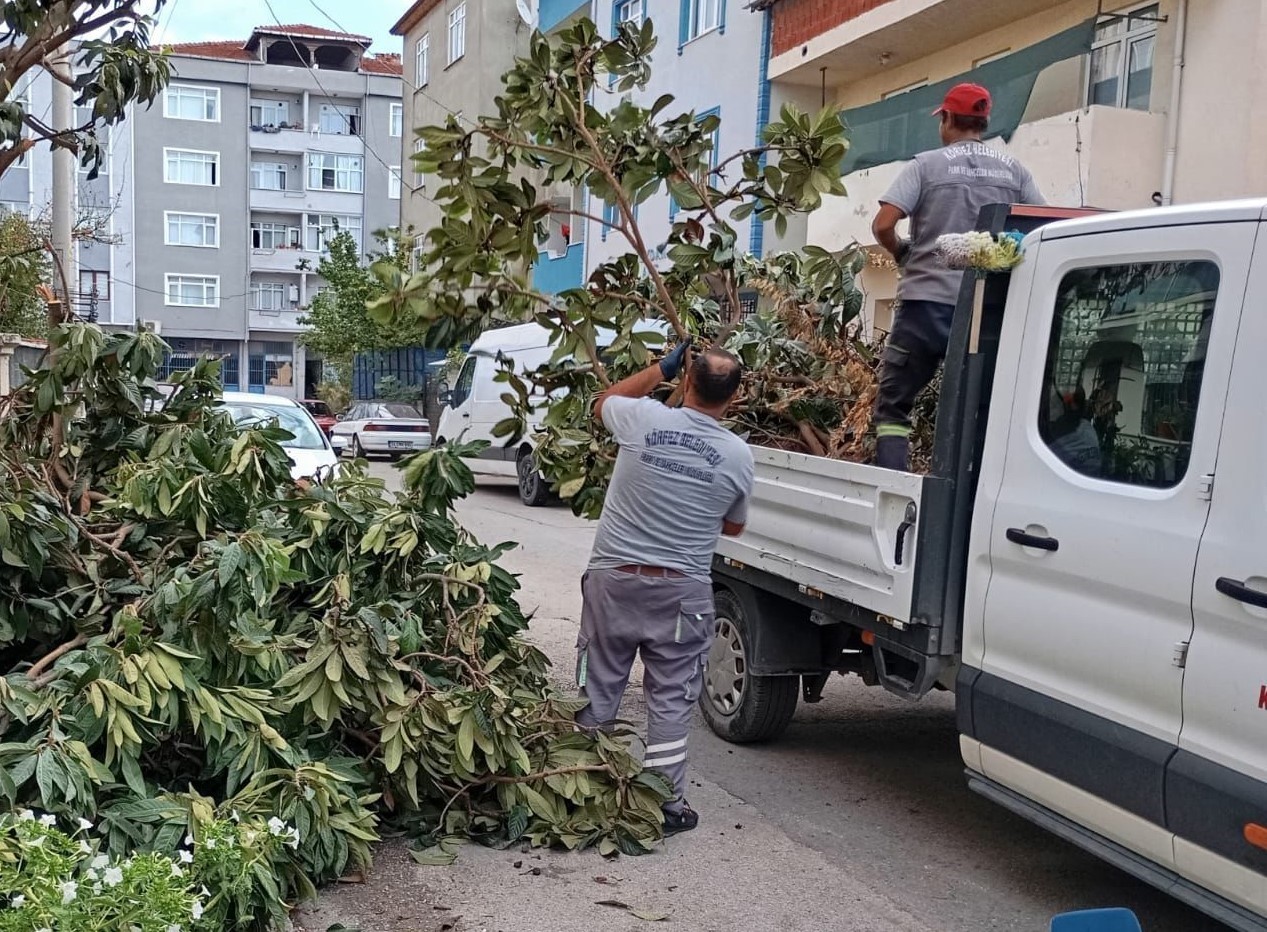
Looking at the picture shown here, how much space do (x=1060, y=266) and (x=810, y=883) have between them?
235cm

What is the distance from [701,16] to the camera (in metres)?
23.5

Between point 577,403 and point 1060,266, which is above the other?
point 1060,266

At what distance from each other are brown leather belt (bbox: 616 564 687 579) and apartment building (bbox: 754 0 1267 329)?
6.48 metres

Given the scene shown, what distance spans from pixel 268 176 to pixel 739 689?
5668cm

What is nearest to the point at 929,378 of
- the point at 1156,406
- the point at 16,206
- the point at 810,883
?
the point at 1156,406

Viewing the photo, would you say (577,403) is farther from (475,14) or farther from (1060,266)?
(475,14)

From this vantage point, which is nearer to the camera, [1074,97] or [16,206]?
[1074,97]

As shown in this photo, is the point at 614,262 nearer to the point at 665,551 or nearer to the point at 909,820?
the point at 665,551

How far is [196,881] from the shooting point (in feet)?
11.8

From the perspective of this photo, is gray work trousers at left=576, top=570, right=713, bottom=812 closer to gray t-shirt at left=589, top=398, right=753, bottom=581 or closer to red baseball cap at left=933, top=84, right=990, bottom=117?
gray t-shirt at left=589, top=398, right=753, bottom=581

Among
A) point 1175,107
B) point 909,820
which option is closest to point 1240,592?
point 909,820

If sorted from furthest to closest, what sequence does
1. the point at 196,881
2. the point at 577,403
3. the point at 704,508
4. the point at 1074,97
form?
the point at 1074,97 → the point at 577,403 → the point at 704,508 → the point at 196,881

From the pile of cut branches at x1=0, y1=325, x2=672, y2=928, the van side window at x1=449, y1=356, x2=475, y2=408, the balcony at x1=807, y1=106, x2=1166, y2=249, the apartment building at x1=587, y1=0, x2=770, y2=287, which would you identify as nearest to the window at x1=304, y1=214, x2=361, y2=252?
the apartment building at x1=587, y1=0, x2=770, y2=287

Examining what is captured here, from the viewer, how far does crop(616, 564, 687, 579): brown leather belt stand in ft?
16.2
